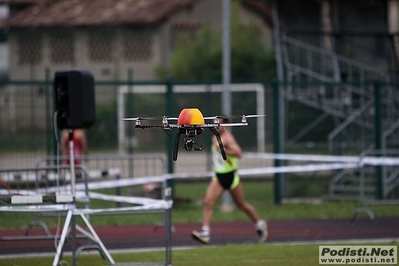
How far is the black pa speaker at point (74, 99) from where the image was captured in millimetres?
12562

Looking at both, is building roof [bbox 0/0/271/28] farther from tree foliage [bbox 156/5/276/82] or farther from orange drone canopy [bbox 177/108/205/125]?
orange drone canopy [bbox 177/108/205/125]

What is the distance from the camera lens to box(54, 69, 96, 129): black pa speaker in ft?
41.2

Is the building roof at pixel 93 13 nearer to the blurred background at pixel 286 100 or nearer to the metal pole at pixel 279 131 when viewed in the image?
the blurred background at pixel 286 100

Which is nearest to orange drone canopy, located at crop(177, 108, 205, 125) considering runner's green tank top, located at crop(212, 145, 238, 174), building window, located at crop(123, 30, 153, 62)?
runner's green tank top, located at crop(212, 145, 238, 174)

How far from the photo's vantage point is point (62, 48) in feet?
113

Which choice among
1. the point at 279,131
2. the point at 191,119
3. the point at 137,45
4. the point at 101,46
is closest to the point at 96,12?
the point at 137,45

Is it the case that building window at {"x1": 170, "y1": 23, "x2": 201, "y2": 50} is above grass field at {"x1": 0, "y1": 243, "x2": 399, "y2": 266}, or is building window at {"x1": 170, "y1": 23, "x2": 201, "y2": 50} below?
above

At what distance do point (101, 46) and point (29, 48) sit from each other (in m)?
4.67

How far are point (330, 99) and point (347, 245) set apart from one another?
10639 millimetres

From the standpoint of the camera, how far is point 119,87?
74.2 feet

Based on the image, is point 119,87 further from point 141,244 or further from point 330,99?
point 141,244

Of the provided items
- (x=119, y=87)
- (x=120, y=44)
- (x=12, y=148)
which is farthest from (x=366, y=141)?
(x=120, y=44)

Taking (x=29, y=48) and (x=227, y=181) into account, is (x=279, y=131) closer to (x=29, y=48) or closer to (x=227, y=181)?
(x=227, y=181)

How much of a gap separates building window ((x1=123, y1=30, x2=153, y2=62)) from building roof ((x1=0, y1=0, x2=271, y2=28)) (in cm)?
46
